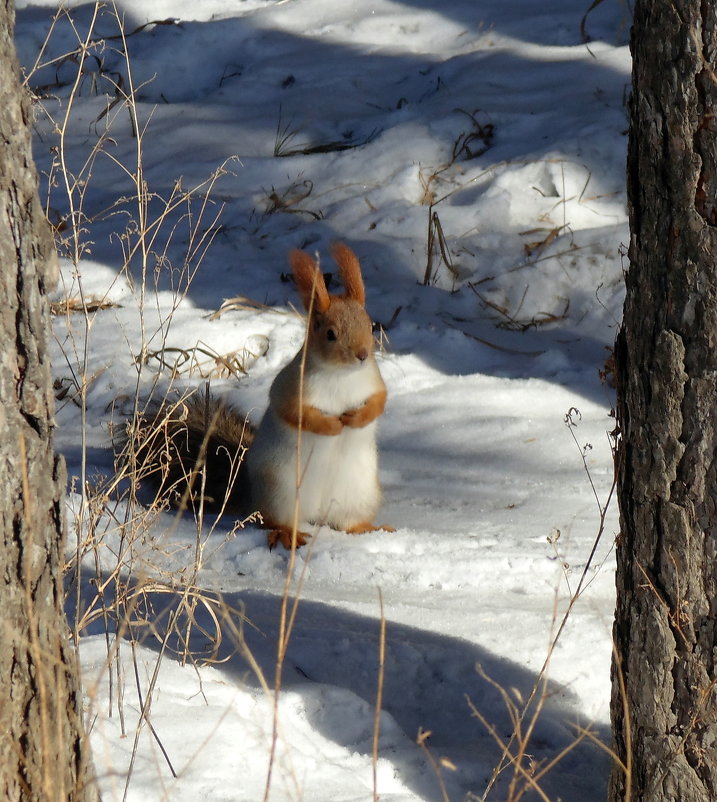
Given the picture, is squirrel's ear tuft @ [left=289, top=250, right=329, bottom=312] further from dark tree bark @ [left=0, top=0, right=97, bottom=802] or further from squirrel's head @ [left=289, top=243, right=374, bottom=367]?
dark tree bark @ [left=0, top=0, right=97, bottom=802]

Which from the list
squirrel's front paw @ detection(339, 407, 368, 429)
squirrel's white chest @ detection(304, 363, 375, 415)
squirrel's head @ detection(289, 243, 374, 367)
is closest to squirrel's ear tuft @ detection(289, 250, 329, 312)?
squirrel's head @ detection(289, 243, 374, 367)

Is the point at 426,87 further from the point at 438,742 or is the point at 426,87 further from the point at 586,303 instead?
the point at 438,742

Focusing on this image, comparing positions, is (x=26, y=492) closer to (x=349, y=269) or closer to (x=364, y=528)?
(x=349, y=269)

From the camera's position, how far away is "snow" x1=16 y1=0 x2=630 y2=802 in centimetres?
227

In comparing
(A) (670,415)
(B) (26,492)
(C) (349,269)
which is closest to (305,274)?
(C) (349,269)

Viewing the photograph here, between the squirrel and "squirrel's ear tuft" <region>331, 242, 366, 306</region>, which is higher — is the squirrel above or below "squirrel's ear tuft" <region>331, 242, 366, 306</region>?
below

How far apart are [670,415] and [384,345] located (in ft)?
10.2

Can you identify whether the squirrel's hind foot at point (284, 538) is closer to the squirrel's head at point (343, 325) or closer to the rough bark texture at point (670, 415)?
the squirrel's head at point (343, 325)

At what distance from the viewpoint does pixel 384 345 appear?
484cm

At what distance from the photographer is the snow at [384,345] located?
2270mm

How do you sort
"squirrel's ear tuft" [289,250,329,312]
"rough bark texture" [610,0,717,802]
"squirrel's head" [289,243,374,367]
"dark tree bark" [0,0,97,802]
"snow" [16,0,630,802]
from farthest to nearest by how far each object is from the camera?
1. "squirrel's head" [289,243,374,367]
2. "squirrel's ear tuft" [289,250,329,312]
3. "snow" [16,0,630,802]
4. "rough bark texture" [610,0,717,802]
5. "dark tree bark" [0,0,97,802]

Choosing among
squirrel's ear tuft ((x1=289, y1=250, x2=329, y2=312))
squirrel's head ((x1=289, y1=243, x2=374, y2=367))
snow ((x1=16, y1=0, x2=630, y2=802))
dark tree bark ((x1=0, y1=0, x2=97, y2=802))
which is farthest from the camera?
squirrel's head ((x1=289, y1=243, x2=374, y2=367))

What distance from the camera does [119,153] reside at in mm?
6469

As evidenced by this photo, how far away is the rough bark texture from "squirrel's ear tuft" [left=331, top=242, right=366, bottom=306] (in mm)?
1388
